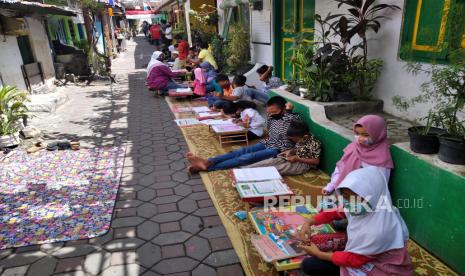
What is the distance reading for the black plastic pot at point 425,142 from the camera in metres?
2.75

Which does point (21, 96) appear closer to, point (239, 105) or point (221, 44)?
point (239, 105)

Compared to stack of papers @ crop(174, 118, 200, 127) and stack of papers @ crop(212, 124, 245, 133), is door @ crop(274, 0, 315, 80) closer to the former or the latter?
stack of papers @ crop(212, 124, 245, 133)

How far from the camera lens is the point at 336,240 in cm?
248

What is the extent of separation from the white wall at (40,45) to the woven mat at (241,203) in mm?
7041

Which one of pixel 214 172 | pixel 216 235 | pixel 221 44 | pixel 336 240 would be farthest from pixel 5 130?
pixel 221 44

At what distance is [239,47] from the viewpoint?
938 cm

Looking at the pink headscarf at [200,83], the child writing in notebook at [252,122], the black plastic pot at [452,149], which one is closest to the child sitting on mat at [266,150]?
the child writing in notebook at [252,122]

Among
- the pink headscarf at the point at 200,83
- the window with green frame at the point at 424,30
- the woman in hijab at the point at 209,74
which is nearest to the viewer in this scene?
the window with green frame at the point at 424,30

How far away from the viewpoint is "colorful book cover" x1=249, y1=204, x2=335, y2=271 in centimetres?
265

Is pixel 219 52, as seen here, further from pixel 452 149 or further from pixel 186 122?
pixel 452 149

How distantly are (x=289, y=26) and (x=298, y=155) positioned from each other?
3772mm

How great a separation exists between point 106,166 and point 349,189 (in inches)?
153

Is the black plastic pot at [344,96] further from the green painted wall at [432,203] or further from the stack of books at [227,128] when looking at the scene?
the green painted wall at [432,203]

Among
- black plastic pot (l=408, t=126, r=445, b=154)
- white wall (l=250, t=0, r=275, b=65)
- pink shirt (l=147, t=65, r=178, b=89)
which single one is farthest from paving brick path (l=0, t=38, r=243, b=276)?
white wall (l=250, t=0, r=275, b=65)
